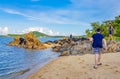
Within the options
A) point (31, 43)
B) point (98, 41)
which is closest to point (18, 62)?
point (98, 41)

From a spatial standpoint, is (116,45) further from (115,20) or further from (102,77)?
(115,20)

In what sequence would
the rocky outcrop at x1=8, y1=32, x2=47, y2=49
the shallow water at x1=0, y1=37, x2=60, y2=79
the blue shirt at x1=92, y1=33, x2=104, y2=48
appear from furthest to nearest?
1. the rocky outcrop at x1=8, y1=32, x2=47, y2=49
2. the shallow water at x1=0, y1=37, x2=60, y2=79
3. the blue shirt at x1=92, y1=33, x2=104, y2=48

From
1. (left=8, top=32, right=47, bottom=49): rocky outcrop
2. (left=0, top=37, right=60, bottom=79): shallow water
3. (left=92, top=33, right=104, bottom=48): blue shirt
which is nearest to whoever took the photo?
(left=92, top=33, right=104, bottom=48): blue shirt

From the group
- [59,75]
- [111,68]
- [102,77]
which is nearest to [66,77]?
[59,75]

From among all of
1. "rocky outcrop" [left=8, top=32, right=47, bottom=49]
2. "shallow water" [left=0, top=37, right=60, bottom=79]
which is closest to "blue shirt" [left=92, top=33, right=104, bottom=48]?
"shallow water" [left=0, top=37, right=60, bottom=79]

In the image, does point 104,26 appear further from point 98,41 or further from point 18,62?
point 98,41

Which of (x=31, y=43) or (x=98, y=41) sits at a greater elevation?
(x=98, y=41)

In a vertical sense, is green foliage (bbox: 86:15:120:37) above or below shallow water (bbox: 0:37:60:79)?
above

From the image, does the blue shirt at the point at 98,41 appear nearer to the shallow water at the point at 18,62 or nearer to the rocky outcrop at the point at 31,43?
the shallow water at the point at 18,62

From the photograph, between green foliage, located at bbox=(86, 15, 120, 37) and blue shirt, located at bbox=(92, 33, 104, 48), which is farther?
green foliage, located at bbox=(86, 15, 120, 37)

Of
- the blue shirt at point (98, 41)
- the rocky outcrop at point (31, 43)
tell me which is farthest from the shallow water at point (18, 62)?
the rocky outcrop at point (31, 43)

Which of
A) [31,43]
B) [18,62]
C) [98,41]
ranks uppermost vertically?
[98,41]

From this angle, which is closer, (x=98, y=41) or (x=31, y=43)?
(x=98, y=41)

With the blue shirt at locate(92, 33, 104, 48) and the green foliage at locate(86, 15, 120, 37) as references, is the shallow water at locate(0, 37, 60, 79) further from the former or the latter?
the green foliage at locate(86, 15, 120, 37)
